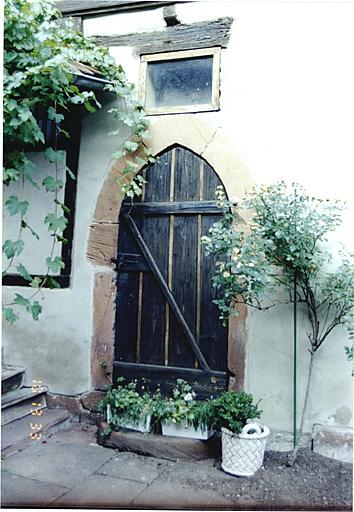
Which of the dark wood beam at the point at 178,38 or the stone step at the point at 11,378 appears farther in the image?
the stone step at the point at 11,378

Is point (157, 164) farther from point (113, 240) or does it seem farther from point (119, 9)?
point (119, 9)

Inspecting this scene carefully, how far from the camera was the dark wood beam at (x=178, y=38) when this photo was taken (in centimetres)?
356

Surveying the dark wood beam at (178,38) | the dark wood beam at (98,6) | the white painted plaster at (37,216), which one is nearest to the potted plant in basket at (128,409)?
the white painted plaster at (37,216)

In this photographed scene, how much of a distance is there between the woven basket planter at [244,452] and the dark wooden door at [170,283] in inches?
20.5

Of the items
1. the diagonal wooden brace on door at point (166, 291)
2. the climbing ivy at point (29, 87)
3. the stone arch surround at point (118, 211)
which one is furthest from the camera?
the diagonal wooden brace on door at point (166, 291)

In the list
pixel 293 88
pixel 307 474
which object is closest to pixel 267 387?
pixel 307 474

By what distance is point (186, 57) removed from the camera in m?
3.67

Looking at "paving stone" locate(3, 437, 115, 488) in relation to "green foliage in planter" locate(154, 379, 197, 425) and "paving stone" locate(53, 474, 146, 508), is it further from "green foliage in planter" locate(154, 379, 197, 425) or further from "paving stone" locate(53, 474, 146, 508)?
"green foliage in planter" locate(154, 379, 197, 425)

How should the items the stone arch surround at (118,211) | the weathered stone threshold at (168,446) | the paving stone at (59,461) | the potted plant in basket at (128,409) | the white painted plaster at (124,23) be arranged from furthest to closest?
the white painted plaster at (124,23) < the stone arch surround at (118,211) < the potted plant in basket at (128,409) < the weathered stone threshold at (168,446) < the paving stone at (59,461)

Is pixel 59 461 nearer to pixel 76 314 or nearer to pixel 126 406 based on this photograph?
pixel 126 406

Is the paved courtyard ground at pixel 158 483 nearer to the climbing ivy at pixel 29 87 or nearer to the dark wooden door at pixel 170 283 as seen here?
the dark wooden door at pixel 170 283

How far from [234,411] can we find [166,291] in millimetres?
1055

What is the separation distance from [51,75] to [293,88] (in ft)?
5.49

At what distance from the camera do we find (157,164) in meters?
3.74
